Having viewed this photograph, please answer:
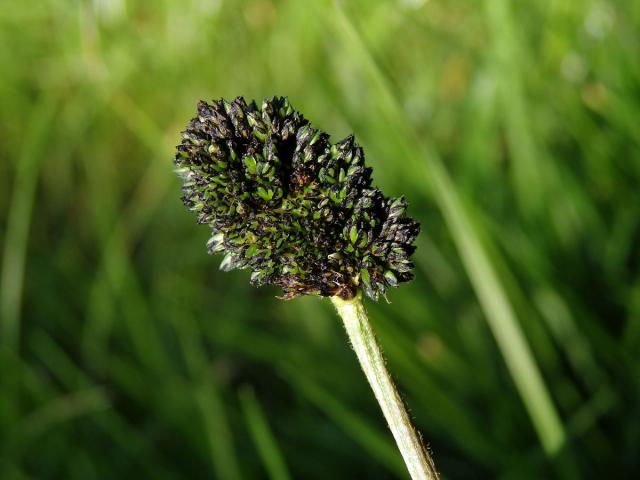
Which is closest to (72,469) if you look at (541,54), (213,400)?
(213,400)

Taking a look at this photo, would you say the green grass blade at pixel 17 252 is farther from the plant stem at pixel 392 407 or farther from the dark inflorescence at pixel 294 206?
the plant stem at pixel 392 407

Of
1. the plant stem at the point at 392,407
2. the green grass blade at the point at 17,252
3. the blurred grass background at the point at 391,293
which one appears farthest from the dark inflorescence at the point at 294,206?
the green grass blade at the point at 17,252

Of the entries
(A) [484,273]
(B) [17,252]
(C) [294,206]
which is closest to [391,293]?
(A) [484,273]

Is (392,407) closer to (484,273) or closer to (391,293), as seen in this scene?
(484,273)

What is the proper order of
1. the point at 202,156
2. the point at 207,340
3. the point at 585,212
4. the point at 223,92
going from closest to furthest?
the point at 202,156 → the point at 585,212 → the point at 207,340 → the point at 223,92

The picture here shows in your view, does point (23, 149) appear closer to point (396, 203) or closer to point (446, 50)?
point (446, 50)

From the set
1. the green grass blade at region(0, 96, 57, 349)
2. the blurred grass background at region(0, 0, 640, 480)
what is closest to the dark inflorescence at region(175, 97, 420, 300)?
the blurred grass background at region(0, 0, 640, 480)

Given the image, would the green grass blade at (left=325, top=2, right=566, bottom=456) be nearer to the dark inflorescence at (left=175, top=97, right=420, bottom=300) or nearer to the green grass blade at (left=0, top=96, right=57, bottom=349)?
the dark inflorescence at (left=175, top=97, right=420, bottom=300)
